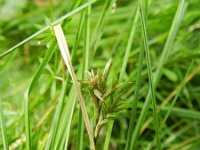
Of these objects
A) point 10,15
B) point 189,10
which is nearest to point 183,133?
point 189,10

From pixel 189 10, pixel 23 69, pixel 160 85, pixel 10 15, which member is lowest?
pixel 160 85

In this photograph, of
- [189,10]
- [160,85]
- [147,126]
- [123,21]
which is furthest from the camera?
[123,21]

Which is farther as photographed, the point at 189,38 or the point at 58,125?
the point at 189,38

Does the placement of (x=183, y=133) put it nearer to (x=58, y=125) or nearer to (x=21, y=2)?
(x=58, y=125)

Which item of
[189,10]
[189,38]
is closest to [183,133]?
[189,38]

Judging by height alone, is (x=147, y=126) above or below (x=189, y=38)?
below

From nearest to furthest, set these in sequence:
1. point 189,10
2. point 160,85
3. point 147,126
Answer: point 147,126 < point 160,85 < point 189,10

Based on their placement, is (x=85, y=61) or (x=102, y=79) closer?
(x=102, y=79)
